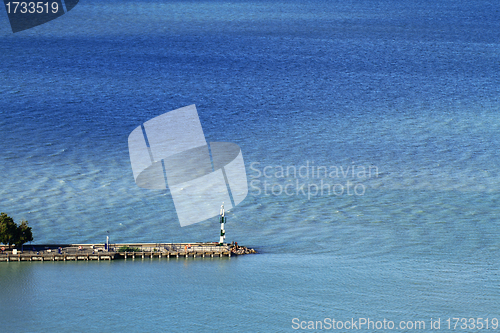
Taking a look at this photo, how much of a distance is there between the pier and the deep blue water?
785 millimetres

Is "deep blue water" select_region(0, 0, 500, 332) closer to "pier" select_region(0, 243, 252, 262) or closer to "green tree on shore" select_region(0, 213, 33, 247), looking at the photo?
"pier" select_region(0, 243, 252, 262)

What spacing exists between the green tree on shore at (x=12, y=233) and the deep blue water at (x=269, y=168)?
1.48 m

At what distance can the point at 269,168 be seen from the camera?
56.8 meters

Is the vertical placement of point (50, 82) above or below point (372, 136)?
above

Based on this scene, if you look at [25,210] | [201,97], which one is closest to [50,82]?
[201,97]

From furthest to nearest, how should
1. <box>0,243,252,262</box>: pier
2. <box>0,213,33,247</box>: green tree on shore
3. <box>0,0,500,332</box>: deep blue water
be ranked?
<box>0,243,252,262</box>: pier, <box>0,213,33,247</box>: green tree on shore, <box>0,0,500,332</box>: deep blue water

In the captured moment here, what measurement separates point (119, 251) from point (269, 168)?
756 inches

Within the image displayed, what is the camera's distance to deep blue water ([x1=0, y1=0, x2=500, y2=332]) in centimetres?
3606

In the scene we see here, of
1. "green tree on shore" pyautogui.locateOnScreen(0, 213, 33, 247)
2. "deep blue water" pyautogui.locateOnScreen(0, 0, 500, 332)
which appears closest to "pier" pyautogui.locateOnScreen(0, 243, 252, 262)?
"green tree on shore" pyautogui.locateOnScreen(0, 213, 33, 247)

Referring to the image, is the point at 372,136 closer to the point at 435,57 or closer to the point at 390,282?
the point at 390,282

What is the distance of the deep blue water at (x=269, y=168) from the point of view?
36.1 m

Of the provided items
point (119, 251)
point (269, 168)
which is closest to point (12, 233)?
point (119, 251)

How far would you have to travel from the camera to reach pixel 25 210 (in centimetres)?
4684

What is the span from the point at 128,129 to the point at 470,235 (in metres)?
35.1
